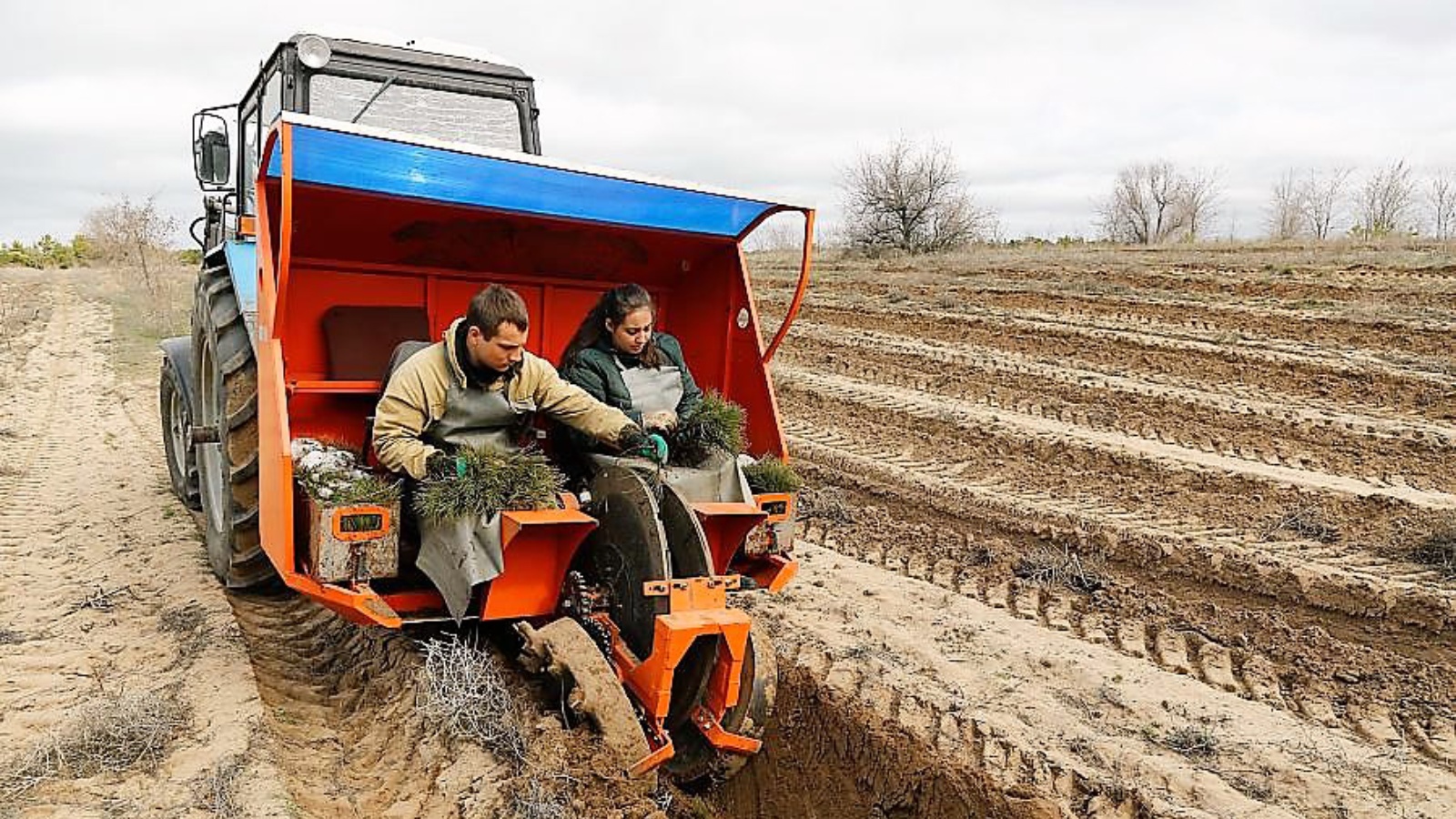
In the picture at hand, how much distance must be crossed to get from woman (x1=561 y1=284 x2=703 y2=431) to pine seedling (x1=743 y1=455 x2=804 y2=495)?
1.17ft

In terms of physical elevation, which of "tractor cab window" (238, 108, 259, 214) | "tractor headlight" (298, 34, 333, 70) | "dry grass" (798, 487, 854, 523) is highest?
"tractor headlight" (298, 34, 333, 70)

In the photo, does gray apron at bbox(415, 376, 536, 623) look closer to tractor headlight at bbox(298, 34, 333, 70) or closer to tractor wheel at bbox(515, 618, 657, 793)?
tractor wheel at bbox(515, 618, 657, 793)

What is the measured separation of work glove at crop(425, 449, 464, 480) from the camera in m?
3.63

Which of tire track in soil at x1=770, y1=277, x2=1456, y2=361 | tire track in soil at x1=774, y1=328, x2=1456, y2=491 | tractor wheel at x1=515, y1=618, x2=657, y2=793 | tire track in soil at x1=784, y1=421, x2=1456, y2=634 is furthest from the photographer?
tire track in soil at x1=770, y1=277, x2=1456, y2=361

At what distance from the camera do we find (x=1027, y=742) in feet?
13.2

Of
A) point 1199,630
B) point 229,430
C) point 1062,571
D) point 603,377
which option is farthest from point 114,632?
point 1199,630

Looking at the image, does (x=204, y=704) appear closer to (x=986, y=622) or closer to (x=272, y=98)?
(x=272, y=98)

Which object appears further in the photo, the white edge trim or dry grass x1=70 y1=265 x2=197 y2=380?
dry grass x1=70 y1=265 x2=197 y2=380

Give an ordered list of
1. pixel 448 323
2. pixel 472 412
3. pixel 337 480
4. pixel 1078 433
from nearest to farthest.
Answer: pixel 337 480 < pixel 472 412 < pixel 448 323 < pixel 1078 433

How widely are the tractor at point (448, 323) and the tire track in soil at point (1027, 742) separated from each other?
0.55 m

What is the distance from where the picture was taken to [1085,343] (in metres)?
12.3

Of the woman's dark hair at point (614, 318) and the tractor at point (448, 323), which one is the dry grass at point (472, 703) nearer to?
the tractor at point (448, 323)

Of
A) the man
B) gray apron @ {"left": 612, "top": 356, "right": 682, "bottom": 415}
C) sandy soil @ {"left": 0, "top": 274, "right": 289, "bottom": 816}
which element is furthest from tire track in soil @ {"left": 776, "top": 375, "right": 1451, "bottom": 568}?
sandy soil @ {"left": 0, "top": 274, "right": 289, "bottom": 816}

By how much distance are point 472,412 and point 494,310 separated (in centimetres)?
44
